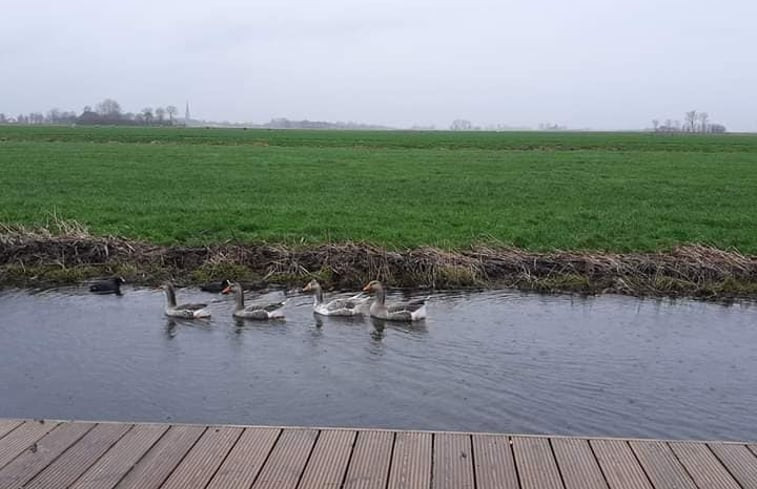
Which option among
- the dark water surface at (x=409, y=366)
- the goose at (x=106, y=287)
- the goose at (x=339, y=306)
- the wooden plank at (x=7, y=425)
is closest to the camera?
the wooden plank at (x=7, y=425)

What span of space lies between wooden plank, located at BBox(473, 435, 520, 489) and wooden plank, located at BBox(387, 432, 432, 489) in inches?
14.4

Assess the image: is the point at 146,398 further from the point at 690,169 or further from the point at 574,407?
the point at 690,169

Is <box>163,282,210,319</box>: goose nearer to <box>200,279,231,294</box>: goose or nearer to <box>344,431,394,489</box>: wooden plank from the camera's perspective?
<box>200,279,231,294</box>: goose

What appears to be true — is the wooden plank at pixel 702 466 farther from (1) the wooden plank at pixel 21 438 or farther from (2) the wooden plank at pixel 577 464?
(1) the wooden plank at pixel 21 438

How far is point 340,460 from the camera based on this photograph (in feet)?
19.1

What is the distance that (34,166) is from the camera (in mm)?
35938

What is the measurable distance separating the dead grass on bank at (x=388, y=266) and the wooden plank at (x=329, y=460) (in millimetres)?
8835

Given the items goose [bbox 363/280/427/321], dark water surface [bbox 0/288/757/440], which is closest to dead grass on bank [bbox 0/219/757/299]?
dark water surface [bbox 0/288/757/440]

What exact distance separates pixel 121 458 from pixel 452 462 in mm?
2483

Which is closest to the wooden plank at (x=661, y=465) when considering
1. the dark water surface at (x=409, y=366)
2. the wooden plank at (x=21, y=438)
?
the dark water surface at (x=409, y=366)

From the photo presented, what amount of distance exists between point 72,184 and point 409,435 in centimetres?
2493

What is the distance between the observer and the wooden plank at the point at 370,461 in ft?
17.9

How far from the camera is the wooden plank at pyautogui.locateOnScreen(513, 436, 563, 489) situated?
5.45 metres

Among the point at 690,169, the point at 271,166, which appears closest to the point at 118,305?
the point at 271,166
